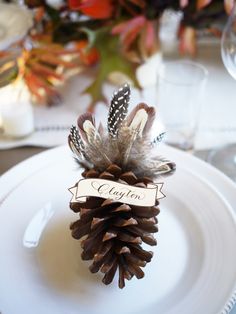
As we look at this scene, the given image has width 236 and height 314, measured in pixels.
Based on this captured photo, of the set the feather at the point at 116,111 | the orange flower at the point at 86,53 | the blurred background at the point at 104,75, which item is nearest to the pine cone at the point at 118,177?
the feather at the point at 116,111

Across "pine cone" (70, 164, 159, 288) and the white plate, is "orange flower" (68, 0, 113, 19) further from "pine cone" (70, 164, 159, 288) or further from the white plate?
"pine cone" (70, 164, 159, 288)

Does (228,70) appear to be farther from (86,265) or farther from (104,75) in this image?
(86,265)

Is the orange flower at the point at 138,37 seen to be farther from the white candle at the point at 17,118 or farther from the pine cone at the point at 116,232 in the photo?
the pine cone at the point at 116,232

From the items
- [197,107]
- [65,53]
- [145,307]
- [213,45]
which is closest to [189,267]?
[145,307]

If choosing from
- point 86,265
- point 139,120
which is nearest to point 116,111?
point 139,120

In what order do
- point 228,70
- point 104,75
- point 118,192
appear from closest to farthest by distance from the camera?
1. point 118,192
2. point 228,70
3. point 104,75

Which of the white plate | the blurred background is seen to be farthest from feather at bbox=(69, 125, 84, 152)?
the blurred background
